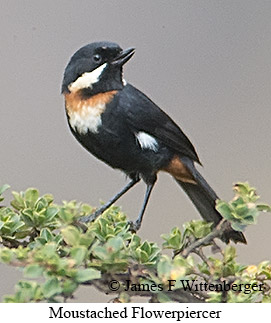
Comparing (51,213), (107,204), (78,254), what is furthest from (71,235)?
(107,204)

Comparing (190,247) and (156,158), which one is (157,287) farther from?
(156,158)

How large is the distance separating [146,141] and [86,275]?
1.73ft

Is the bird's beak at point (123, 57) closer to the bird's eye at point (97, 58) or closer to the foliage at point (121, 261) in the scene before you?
the bird's eye at point (97, 58)

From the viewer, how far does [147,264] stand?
85cm

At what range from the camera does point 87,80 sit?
1.19 m

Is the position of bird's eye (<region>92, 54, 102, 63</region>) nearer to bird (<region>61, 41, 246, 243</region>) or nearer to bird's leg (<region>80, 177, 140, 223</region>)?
bird (<region>61, 41, 246, 243</region>)

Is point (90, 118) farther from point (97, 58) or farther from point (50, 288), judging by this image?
point (50, 288)

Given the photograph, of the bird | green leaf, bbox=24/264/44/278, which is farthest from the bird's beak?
green leaf, bbox=24/264/44/278

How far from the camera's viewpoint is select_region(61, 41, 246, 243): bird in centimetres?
118

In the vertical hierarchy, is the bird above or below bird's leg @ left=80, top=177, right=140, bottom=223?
above

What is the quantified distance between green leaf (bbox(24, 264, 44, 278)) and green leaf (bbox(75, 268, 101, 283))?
43 mm

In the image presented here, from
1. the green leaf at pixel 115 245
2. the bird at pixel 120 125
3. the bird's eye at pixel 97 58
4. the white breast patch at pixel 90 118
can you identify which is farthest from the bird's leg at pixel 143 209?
the green leaf at pixel 115 245

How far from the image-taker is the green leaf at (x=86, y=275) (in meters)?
0.73
